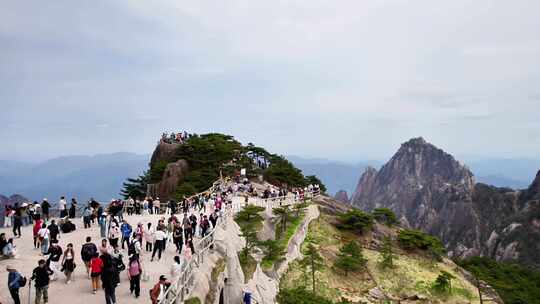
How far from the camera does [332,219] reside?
4412 cm

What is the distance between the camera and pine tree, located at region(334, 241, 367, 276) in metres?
33.7

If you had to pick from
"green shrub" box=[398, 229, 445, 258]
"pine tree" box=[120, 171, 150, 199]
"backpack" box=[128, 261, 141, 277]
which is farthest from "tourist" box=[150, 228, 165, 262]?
"pine tree" box=[120, 171, 150, 199]

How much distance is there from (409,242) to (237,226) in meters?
19.5

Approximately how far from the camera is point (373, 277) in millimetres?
34906

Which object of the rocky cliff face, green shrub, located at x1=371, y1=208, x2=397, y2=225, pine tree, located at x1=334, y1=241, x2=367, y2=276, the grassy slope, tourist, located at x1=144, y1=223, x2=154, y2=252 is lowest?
the rocky cliff face

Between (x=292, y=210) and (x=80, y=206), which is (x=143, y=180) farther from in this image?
(x=80, y=206)

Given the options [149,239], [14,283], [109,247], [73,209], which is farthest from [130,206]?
[14,283]

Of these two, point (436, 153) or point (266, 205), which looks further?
point (436, 153)

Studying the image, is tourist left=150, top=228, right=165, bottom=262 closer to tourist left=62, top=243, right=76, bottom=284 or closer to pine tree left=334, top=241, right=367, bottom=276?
tourist left=62, top=243, right=76, bottom=284

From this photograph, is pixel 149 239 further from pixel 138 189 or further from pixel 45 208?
pixel 138 189

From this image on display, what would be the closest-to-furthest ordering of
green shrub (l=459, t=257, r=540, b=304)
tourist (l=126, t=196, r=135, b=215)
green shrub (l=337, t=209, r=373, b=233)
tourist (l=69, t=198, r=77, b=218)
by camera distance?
1. tourist (l=69, t=198, r=77, b=218)
2. tourist (l=126, t=196, r=135, b=215)
3. green shrub (l=337, t=209, r=373, b=233)
4. green shrub (l=459, t=257, r=540, b=304)

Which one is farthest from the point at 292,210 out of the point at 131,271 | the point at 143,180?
the point at 143,180

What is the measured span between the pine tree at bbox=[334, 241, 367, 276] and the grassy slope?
0.59m

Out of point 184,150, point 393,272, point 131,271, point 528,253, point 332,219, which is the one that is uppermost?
point 184,150
